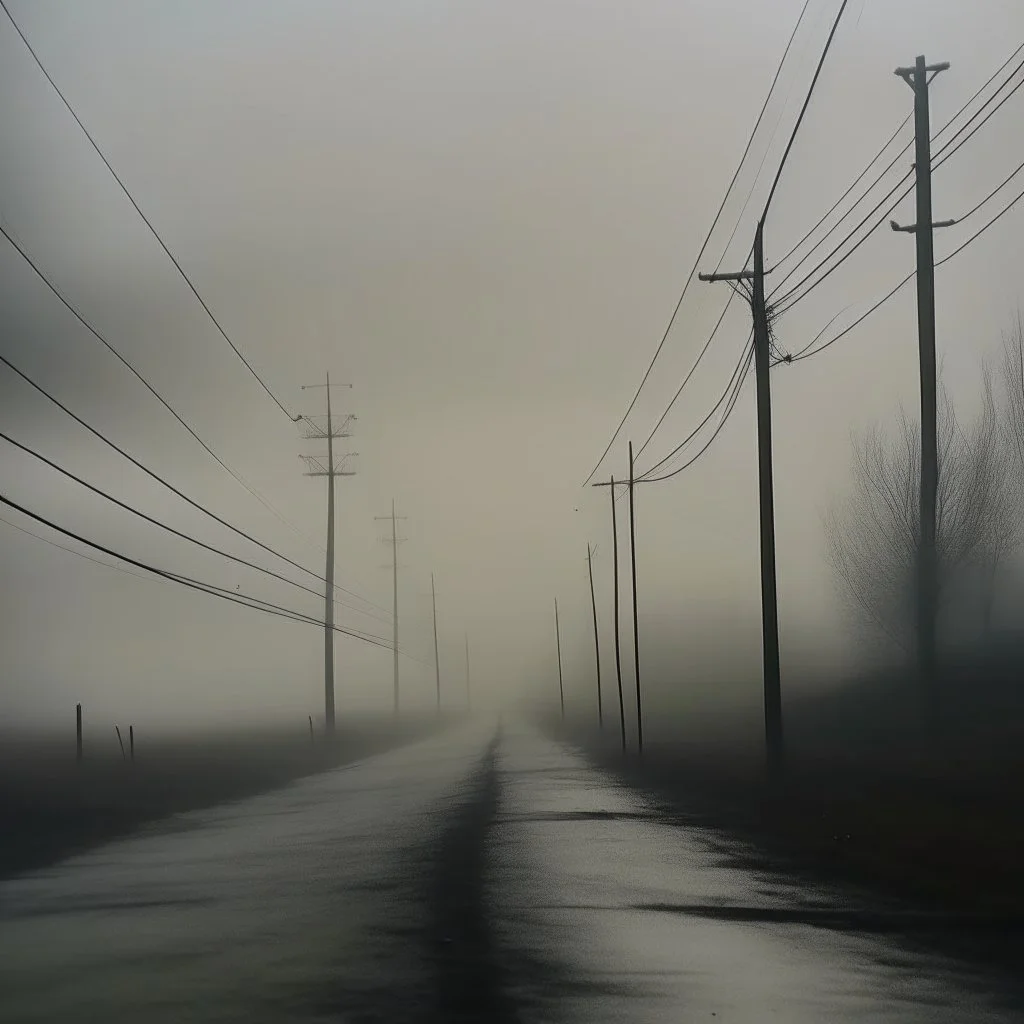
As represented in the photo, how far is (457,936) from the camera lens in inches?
496

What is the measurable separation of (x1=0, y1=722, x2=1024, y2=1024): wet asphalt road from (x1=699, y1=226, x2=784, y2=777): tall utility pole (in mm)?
8090

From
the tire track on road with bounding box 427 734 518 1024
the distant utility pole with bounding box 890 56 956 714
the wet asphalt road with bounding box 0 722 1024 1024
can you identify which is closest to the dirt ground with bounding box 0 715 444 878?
the wet asphalt road with bounding box 0 722 1024 1024

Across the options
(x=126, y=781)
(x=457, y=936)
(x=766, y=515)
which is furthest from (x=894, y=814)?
(x=126, y=781)

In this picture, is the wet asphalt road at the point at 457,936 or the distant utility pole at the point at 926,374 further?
the distant utility pole at the point at 926,374

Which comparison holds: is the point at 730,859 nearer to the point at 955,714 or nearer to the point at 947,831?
the point at 947,831

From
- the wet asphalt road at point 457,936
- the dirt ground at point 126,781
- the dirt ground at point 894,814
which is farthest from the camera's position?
the dirt ground at point 126,781

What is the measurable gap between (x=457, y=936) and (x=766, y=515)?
19918mm

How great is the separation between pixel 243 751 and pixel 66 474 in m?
36.0

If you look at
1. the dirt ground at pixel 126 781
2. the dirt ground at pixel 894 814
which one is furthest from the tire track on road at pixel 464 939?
the dirt ground at pixel 126 781

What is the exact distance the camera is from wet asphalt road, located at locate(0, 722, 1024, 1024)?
9789 mm

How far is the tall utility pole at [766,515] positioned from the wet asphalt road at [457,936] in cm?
809

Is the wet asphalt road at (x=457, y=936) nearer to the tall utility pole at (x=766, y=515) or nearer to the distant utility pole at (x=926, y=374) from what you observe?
the tall utility pole at (x=766, y=515)

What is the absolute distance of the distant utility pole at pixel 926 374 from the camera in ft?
102

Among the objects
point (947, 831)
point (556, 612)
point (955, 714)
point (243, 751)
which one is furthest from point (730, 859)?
point (556, 612)
